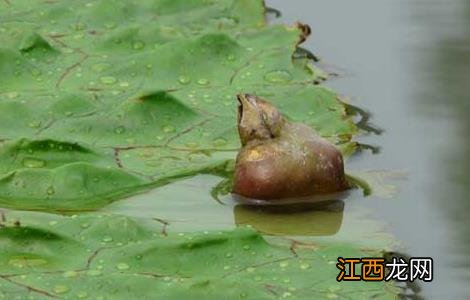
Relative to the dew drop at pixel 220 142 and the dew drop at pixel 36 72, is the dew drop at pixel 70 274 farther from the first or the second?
the dew drop at pixel 36 72

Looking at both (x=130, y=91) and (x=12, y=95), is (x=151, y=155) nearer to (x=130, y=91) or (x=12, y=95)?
(x=130, y=91)

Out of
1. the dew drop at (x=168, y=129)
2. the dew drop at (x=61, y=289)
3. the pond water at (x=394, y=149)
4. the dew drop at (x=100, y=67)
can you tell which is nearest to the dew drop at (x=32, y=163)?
the pond water at (x=394, y=149)

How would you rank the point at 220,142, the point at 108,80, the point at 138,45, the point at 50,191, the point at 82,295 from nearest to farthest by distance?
the point at 82,295, the point at 50,191, the point at 220,142, the point at 108,80, the point at 138,45

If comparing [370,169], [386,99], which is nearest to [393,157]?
[370,169]

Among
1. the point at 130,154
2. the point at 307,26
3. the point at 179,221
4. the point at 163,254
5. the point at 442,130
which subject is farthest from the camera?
the point at 307,26

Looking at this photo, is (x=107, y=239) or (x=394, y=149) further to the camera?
(x=394, y=149)

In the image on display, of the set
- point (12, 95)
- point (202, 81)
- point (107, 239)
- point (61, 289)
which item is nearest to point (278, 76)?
point (202, 81)

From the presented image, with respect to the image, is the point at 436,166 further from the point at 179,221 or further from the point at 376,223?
the point at 179,221

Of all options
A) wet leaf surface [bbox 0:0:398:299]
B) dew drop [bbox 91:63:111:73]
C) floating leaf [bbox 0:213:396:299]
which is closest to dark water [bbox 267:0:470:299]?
wet leaf surface [bbox 0:0:398:299]
